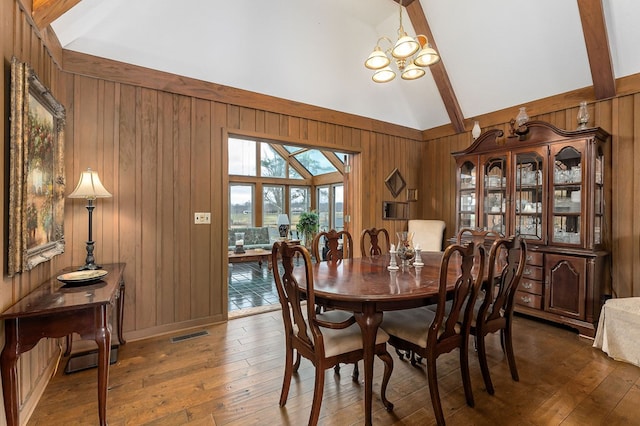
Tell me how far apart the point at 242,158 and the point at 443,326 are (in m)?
7.17

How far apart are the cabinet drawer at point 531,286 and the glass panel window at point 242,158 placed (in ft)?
21.9

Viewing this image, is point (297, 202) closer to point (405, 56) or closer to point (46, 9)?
point (405, 56)

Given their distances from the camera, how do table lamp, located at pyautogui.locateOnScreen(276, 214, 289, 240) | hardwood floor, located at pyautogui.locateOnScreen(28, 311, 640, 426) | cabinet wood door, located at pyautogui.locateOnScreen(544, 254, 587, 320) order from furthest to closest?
table lamp, located at pyautogui.locateOnScreen(276, 214, 289, 240)
cabinet wood door, located at pyautogui.locateOnScreen(544, 254, 587, 320)
hardwood floor, located at pyautogui.locateOnScreen(28, 311, 640, 426)

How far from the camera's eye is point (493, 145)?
3729 mm

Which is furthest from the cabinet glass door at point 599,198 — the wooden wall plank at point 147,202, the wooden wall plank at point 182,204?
the wooden wall plank at point 147,202

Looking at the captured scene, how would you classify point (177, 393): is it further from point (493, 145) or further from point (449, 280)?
point (493, 145)

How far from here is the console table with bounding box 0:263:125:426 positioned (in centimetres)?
145

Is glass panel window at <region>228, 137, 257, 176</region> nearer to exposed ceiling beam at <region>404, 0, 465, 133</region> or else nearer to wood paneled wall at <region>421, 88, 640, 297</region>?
exposed ceiling beam at <region>404, 0, 465, 133</region>

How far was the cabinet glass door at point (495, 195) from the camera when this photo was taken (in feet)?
12.1

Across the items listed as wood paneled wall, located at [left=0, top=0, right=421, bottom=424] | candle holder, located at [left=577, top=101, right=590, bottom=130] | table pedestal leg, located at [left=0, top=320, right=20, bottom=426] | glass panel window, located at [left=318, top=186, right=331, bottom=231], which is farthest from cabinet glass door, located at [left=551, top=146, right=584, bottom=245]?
glass panel window, located at [left=318, top=186, right=331, bottom=231]

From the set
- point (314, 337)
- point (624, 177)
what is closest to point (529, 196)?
point (624, 177)

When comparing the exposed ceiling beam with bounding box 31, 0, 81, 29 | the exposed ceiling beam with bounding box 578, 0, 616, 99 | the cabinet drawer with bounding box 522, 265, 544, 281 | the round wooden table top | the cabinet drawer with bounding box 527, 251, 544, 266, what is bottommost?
the cabinet drawer with bounding box 522, 265, 544, 281

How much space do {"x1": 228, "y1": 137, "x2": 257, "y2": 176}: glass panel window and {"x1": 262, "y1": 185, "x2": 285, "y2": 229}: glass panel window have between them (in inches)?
26.4

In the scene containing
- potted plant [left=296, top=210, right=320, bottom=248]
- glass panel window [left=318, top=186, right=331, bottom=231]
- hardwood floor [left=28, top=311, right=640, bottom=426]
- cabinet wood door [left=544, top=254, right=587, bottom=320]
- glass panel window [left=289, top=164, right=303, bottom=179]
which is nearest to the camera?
hardwood floor [left=28, top=311, right=640, bottom=426]
